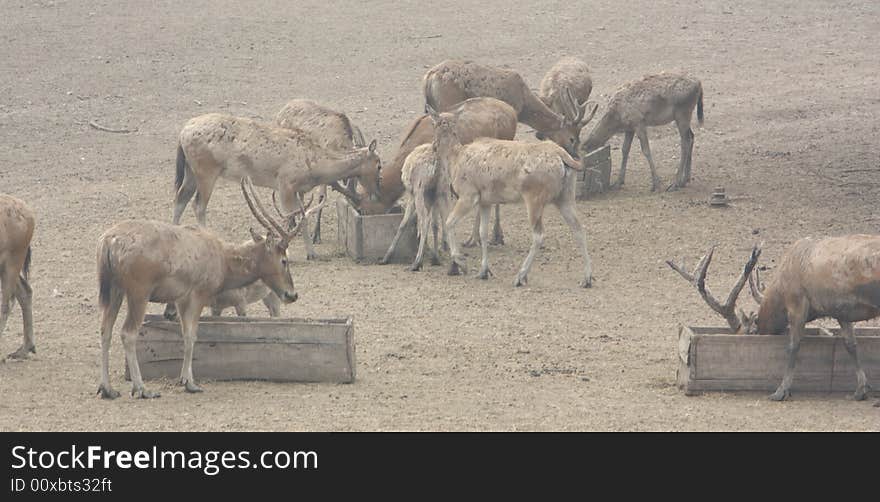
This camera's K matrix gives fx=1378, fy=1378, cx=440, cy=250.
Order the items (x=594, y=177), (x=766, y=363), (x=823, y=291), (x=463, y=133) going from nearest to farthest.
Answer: (x=823, y=291) → (x=766, y=363) → (x=463, y=133) → (x=594, y=177)

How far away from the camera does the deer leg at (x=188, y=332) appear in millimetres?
11141

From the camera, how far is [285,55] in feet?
88.4

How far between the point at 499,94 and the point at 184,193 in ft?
16.6

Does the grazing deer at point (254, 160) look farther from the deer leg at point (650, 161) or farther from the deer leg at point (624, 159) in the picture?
the deer leg at point (650, 161)

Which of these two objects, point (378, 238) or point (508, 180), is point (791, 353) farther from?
point (378, 238)

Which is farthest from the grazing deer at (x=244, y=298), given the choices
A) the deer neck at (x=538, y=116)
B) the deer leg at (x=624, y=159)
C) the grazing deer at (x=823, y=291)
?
the deer leg at (x=624, y=159)

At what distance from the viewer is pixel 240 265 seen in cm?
1170

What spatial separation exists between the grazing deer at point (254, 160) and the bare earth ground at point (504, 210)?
94 cm

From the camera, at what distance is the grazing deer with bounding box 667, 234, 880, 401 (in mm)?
10844

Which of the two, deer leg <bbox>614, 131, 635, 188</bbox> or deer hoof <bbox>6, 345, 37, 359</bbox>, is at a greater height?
deer hoof <bbox>6, 345, 37, 359</bbox>

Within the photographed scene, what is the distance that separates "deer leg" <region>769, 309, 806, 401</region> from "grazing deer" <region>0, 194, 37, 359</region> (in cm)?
649

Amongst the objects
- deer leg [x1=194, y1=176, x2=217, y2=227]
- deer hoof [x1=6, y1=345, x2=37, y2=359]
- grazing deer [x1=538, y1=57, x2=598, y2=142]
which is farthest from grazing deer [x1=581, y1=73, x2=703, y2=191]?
deer hoof [x1=6, y1=345, x2=37, y2=359]

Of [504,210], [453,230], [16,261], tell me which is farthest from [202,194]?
[504,210]

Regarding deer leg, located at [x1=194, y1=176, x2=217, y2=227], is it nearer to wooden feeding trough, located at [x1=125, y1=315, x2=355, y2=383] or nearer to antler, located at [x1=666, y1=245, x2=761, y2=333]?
wooden feeding trough, located at [x1=125, y1=315, x2=355, y2=383]
